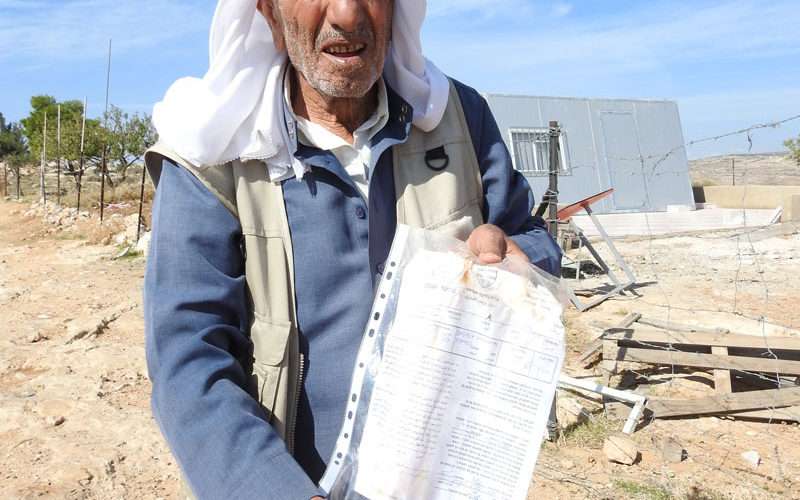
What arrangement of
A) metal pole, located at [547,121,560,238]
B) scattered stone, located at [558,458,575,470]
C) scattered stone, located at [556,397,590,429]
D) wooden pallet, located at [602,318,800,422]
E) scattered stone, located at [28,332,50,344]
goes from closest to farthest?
scattered stone, located at [558,458,575,470] < scattered stone, located at [556,397,590,429] < wooden pallet, located at [602,318,800,422] < metal pole, located at [547,121,560,238] < scattered stone, located at [28,332,50,344]

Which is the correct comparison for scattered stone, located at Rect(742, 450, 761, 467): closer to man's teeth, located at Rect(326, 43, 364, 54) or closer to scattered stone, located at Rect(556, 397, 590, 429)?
scattered stone, located at Rect(556, 397, 590, 429)

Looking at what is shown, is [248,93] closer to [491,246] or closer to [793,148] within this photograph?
[491,246]

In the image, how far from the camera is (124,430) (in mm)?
5070

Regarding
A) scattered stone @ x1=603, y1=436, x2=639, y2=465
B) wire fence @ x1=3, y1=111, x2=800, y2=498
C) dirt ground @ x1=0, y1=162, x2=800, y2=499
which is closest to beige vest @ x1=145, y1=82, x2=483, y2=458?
dirt ground @ x1=0, y1=162, x2=800, y2=499

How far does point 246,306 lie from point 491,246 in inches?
21.6

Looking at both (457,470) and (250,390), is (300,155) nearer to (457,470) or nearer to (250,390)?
(250,390)

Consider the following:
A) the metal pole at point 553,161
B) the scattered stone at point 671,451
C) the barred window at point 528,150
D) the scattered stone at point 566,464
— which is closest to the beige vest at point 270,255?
the scattered stone at point 566,464

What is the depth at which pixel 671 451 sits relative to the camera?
14.9 ft

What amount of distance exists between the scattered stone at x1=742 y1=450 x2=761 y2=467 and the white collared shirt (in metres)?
4.11

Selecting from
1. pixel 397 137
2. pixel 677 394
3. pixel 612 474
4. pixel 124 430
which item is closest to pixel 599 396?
pixel 677 394

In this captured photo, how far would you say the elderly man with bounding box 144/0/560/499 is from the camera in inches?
50.1

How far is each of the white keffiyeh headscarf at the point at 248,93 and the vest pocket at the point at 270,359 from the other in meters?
0.33

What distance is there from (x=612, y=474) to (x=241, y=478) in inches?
145

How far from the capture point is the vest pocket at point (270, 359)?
1.42m
